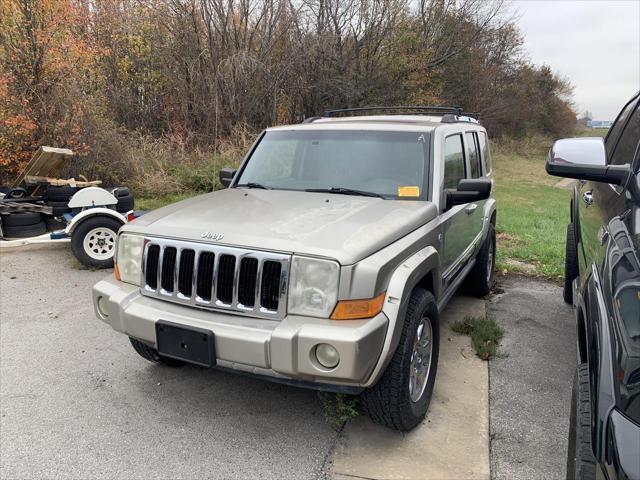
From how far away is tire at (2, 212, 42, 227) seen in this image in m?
6.51

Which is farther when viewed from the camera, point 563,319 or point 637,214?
point 563,319

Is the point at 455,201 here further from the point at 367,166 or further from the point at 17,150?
the point at 17,150

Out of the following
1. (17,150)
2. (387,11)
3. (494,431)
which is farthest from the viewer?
(387,11)

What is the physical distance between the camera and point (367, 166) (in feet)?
12.3

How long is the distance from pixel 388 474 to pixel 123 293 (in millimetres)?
1864

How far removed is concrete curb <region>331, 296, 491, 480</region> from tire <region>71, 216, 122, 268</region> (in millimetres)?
4391

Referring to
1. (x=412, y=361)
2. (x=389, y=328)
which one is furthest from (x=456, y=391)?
(x=389, y=328)

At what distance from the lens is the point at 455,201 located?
11.8 feet

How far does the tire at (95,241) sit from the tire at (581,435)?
5471mm

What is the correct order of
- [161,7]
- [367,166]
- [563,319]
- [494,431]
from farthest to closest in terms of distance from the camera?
[161,7] < [563,319] < [367,166] < [494,431]

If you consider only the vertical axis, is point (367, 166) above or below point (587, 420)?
above

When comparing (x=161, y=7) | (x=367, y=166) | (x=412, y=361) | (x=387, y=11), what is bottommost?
(x=412, y=361)

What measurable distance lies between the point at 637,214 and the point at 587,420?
85 centimetres

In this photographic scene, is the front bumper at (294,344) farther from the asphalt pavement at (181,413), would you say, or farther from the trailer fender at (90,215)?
the trailer fender at (90,215)
